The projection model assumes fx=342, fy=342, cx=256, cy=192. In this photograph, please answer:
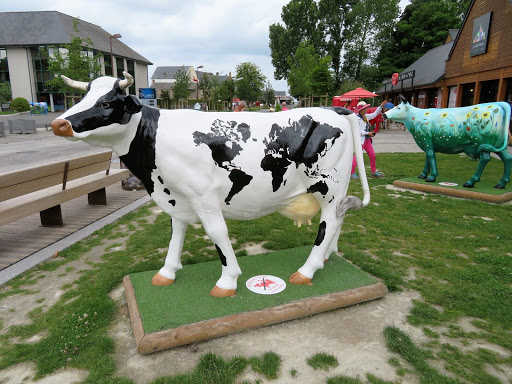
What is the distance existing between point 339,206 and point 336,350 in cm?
116

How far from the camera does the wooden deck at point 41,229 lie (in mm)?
4082

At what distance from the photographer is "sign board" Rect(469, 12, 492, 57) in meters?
16.0

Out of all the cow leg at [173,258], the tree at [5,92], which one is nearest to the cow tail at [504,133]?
the cow leg at [173,258]

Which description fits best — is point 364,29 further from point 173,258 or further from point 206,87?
point 173,258

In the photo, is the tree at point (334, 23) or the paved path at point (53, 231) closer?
the paved path at point (53, 231)

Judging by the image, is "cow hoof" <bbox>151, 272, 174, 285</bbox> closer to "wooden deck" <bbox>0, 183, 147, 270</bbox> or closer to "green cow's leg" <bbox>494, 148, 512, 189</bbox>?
"wooden deck" <bbox>0, 183, 147, 270</bbox>

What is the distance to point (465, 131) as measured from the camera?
6.53 meters

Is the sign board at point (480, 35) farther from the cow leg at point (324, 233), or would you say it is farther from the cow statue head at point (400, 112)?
the cow leg at point (324, 233)

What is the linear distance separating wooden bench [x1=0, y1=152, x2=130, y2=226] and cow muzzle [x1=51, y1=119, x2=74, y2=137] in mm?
2346

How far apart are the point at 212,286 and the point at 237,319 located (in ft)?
1.78

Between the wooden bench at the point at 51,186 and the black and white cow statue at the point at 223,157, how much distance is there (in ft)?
7.38

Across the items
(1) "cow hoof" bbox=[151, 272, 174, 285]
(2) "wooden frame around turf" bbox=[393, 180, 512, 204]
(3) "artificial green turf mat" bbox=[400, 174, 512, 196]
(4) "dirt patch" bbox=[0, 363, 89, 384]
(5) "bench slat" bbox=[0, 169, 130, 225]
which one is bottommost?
(4) "dirt patch" bbox=[0, 363, 89, 384]

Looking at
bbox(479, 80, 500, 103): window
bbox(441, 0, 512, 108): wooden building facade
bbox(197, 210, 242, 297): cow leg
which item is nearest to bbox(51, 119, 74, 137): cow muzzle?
bbox(197, 210, 242, 297): cow leg

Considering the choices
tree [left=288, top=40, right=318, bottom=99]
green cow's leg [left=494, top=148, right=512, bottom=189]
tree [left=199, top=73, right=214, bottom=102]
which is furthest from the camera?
tree [left=199, top=73, right=214, bottom=102]
